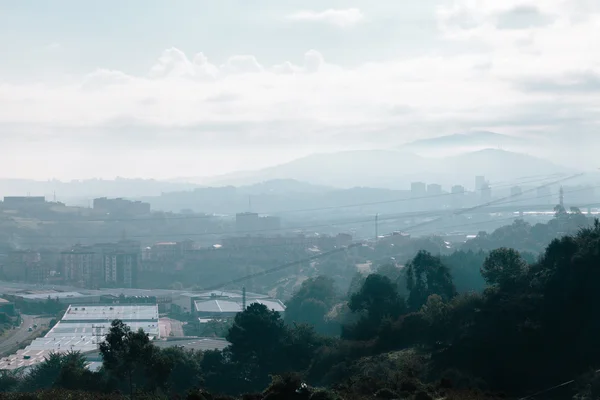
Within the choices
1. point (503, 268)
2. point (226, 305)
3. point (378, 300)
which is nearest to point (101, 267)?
point (226, 305)

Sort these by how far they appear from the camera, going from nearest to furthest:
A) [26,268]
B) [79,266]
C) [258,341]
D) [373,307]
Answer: [258,341] < [373,307] < [79,266] < [26,268]

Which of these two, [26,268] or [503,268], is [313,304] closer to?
[503,268]

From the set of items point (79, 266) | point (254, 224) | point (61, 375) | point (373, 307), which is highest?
point (254, 224)

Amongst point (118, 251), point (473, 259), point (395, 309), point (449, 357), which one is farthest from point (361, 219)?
point (449, 357)

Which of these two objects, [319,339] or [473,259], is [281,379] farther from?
[473,259]

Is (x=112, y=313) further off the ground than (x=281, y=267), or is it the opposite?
(x=281, y=267)

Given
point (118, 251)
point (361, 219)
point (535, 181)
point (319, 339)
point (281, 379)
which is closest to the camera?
point (281, 379)

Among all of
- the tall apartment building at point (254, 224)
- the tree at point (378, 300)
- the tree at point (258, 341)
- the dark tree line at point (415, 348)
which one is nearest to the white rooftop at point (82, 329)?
the tree at point (258, 341)
